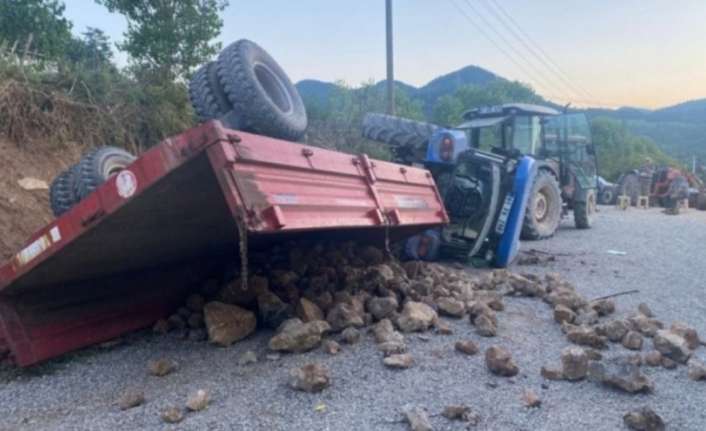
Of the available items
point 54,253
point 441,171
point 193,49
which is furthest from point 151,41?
point 54,253

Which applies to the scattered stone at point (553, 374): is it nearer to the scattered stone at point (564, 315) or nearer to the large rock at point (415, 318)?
the large rock at point (415, 318)

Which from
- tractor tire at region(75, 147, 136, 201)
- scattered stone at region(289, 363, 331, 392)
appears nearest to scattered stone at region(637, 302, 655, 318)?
scattered stone at region(289, 363, 331, 392)

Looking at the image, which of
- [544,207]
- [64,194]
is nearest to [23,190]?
[64,194]

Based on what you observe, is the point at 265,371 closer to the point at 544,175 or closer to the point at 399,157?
the point at 399,157

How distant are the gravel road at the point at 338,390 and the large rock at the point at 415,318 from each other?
3.5 inches

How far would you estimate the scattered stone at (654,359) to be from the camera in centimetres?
315

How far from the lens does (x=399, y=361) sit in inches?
119

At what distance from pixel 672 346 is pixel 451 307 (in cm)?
140

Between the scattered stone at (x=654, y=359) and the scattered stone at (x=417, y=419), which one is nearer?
the scattered stone at (x=417, y=419)

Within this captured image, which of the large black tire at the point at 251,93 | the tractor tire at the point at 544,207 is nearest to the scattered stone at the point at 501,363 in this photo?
the large black tire at the point at 251,93

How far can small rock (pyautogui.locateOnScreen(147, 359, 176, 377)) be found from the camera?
120 inches

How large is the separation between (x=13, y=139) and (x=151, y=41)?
4.02 meters

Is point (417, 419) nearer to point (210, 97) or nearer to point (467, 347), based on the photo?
point (467, 347)

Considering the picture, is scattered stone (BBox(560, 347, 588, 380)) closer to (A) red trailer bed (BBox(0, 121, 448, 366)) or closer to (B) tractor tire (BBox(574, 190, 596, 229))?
(A) red trailer bed (BBox(0, 121, 448, 366))
